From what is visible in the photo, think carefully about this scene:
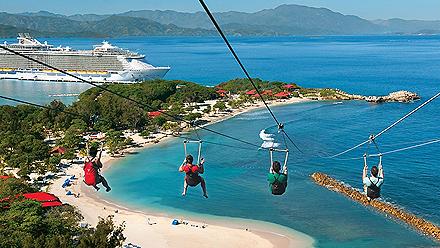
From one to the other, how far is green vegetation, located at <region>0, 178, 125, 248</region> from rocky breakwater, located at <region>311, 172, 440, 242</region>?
12.7 m

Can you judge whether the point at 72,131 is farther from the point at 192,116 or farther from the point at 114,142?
the point at 192,116

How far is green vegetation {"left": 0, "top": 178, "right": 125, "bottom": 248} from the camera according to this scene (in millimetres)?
14508

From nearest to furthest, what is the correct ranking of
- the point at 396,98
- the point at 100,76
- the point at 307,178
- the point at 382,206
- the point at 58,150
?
the point at 382,206, the point at 307,178, the point at 58,150, the point at 396,98, the point at 100,76

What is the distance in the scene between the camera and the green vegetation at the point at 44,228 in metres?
14.5

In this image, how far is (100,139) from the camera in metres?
37.2

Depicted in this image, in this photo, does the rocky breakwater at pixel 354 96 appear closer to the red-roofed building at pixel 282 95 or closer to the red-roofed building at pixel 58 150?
the red-roofed building at pixel 282 95

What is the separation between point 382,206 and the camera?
74.9ft

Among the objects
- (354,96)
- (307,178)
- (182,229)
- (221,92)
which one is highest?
(221,92)

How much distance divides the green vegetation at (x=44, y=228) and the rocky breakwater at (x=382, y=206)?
41.8 ft

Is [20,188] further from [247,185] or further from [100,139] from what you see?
[100,139]

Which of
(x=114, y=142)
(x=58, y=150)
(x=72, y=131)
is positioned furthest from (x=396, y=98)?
(x=58, y=150)

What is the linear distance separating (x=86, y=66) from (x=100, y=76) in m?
3.42

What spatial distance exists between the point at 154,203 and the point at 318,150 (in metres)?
15.6

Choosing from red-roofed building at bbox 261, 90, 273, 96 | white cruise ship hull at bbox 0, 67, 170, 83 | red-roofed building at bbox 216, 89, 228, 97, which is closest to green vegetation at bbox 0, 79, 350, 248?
red-roofed building at bbox 261, 90, 273, 96
